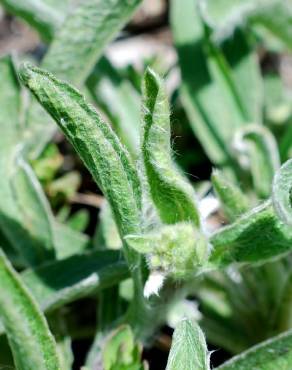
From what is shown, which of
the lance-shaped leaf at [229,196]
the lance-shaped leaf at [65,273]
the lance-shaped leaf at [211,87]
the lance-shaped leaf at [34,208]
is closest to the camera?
the lance-shaped leaf at [229,196]

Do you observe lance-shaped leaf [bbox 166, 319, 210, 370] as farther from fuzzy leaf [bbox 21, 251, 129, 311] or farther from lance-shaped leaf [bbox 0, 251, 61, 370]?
fuzzy leaf [bbox 21, 251, 129, 311]

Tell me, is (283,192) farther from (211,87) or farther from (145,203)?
(211,87)

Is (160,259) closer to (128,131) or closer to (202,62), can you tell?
(128,131)

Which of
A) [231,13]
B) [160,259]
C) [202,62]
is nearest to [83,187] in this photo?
[202,62]

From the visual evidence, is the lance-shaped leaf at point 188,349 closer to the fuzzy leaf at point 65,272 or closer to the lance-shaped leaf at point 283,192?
the lance-shaped leaf at point 283,192

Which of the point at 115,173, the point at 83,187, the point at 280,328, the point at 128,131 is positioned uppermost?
the point at 115,173

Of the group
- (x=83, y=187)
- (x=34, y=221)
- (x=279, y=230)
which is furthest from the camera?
(x=83, y=187)

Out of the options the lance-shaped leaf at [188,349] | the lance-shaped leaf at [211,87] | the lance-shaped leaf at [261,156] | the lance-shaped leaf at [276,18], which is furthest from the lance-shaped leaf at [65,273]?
the lance-shaped leaf at [276,18]
